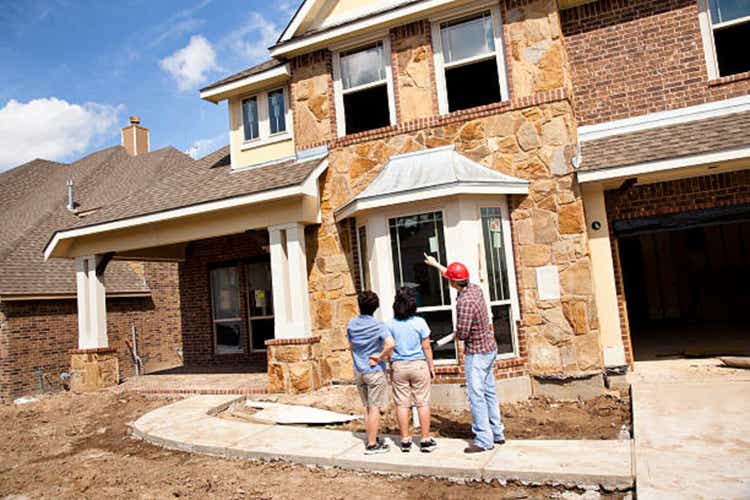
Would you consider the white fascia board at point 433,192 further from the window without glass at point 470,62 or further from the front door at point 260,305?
the front door at point 260,305

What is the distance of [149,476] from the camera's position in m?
5.51

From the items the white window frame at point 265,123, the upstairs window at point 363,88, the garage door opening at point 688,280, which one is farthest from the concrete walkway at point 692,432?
the white window frame at point 265,123

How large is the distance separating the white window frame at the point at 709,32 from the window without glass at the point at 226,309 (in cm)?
1048

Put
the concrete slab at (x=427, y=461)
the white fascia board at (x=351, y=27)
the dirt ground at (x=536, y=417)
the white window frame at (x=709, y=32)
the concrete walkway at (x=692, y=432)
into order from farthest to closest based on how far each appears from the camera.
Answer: the white fascia board at (x=351, y=27) < the white window frame at (x=709, y=32) < the dirt ground at (x=536, y=417) < the concrete slab at (x=427, y=461) < the concrete walkway at (x=692, y=432)

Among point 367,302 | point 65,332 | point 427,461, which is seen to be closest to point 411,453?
point 427,461

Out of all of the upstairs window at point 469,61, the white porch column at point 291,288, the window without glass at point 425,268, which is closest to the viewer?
the window without glass at point 425,268

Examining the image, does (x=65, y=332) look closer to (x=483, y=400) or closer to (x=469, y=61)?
(x=469, y=61)

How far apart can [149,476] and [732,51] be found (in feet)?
32.4

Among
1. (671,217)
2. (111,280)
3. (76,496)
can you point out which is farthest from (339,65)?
(111,280)

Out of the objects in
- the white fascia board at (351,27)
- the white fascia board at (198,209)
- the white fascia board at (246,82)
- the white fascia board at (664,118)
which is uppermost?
the white fascia board at (351,27)

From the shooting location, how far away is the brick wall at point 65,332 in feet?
45.4

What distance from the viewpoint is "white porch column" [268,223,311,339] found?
9125mm

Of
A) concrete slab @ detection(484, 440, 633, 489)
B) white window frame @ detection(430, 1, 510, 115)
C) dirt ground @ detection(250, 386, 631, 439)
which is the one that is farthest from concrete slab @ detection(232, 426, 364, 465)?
white window frame @ detection(430, 1, 510, 115)

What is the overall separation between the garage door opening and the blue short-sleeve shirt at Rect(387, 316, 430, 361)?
28.5 ft
